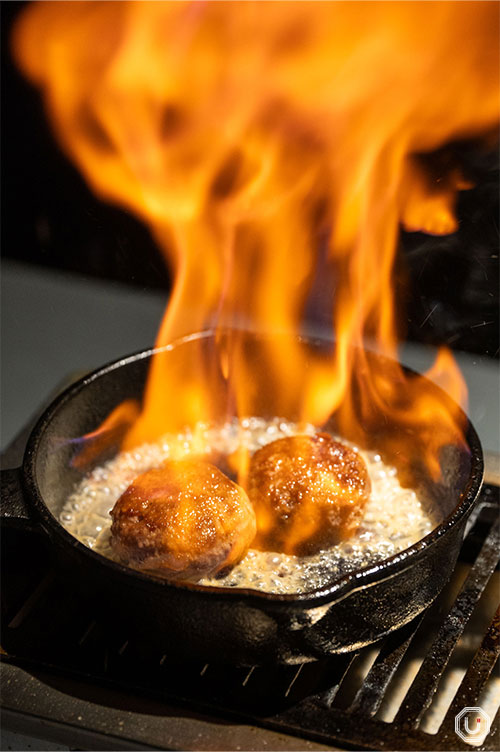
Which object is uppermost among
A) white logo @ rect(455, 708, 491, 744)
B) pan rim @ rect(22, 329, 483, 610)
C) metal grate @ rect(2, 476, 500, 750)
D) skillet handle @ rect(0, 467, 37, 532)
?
pan rim @ rect(22, 329, 483, 610)

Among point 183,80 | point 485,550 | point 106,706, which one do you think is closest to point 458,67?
point 183,80

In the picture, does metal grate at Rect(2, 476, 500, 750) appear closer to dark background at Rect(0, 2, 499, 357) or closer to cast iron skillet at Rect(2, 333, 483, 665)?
cast iron skillet at Rect(2, 333, 483, 665)

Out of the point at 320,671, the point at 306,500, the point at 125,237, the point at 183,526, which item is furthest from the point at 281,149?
the point at 320,671

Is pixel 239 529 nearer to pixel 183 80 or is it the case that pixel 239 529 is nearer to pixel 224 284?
pixel 224 284

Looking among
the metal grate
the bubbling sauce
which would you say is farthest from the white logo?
the bubbling sauce

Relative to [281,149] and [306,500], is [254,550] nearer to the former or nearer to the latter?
[306,500]

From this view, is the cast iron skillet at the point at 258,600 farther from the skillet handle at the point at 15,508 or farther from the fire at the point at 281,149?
the fire at the point at 281,149
